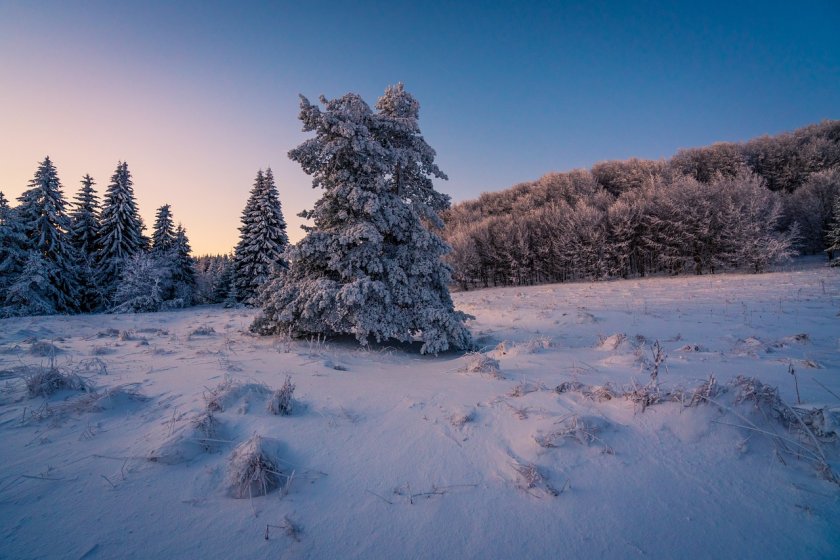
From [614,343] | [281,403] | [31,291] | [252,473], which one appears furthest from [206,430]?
[31,291]

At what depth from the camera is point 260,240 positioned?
27.9 metres

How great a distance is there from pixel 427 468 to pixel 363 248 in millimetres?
6270

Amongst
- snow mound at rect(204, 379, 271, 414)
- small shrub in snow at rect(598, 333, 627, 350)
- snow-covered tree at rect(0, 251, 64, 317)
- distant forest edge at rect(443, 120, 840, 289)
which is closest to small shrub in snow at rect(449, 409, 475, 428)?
snow mound at rect(204, 379, 271, 414)

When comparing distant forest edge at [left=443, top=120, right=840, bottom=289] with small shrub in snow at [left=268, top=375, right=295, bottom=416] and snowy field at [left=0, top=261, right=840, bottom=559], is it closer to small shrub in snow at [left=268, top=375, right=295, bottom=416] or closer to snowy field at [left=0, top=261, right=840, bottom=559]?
snowy field at [left=0, top=261, right=840, bottom=559]

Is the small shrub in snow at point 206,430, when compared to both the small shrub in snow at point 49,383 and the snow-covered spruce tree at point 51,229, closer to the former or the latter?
the small shrub in snow at point 49,383

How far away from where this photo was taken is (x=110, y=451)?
2.81 metres

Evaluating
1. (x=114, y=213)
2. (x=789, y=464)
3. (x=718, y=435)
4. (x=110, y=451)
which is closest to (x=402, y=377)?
(x=110, y=451)

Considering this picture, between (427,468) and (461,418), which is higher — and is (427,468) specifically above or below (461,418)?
below

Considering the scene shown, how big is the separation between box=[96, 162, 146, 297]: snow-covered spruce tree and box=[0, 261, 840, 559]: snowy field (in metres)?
31.0

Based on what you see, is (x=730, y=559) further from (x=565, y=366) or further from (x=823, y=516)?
(x=565, y=366)

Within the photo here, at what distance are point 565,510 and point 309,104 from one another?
30.6 ft

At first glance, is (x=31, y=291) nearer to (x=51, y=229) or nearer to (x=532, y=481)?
(x=51, y=229)

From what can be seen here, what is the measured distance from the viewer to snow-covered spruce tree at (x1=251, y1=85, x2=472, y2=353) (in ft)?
26.5

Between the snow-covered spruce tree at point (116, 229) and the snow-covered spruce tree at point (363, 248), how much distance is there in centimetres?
2859
